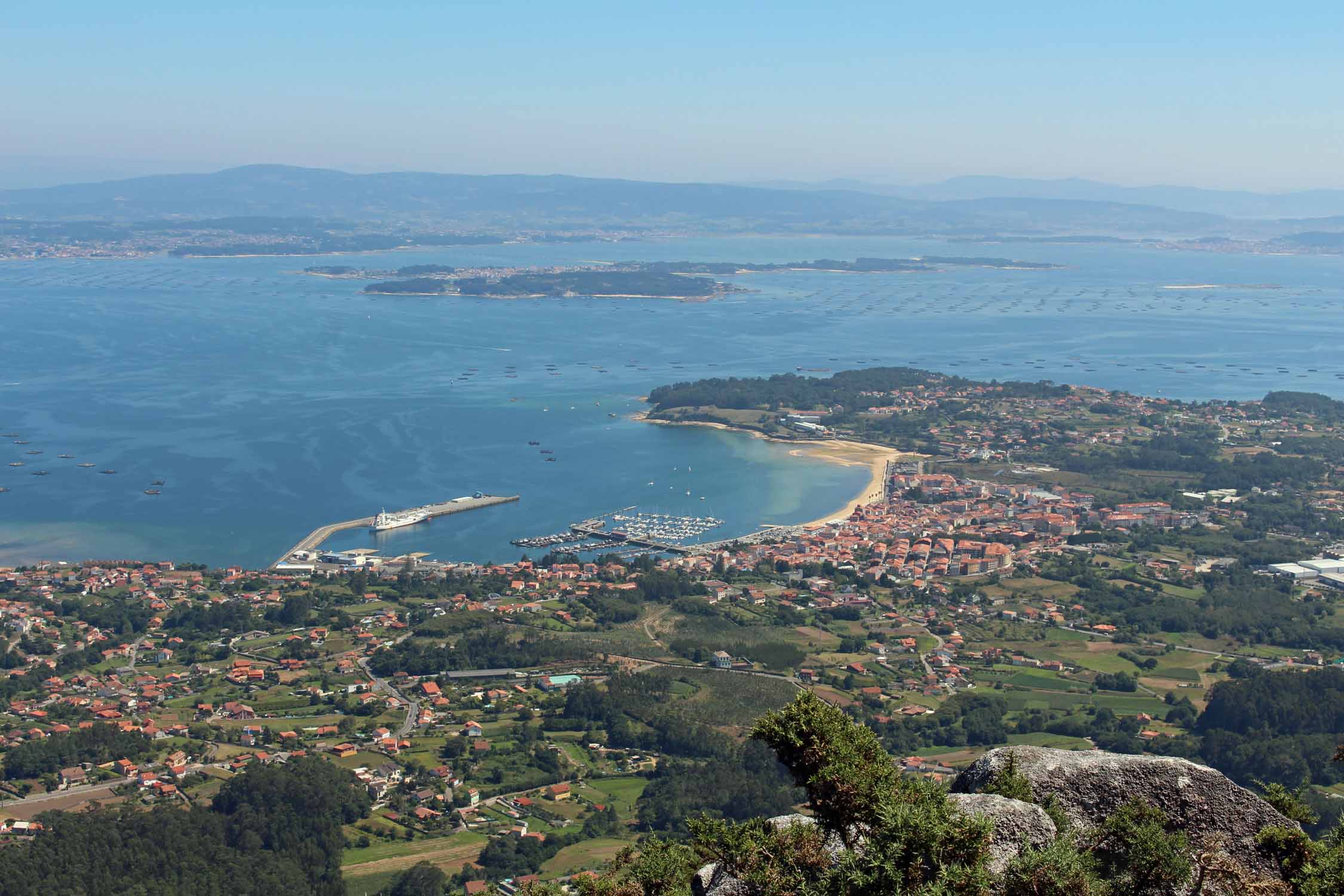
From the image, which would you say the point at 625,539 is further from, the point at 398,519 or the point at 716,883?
the point at 716,883

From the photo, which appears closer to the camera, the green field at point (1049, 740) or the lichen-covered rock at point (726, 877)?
the lichen-covered rock at point (726, 877)

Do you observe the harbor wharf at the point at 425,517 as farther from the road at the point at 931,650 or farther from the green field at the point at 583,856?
the green field at the point at 583,856

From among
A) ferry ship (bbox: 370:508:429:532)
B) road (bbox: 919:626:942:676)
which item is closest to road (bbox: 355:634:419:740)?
road (bbox: 919:626:942:676)

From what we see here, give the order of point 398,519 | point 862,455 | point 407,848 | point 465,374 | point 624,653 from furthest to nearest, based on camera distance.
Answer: point 465,374, point 862,455, point 398,519, point 624,653, point 407,848

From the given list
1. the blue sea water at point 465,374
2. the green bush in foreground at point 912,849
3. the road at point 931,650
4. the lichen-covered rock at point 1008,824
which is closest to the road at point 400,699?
the road at point 931,650

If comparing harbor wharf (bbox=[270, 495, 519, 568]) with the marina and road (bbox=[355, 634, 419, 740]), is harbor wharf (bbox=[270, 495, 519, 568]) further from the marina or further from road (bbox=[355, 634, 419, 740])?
road (bbox=[355, 634, 419, 740])

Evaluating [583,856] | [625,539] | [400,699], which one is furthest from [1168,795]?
[625,539]
